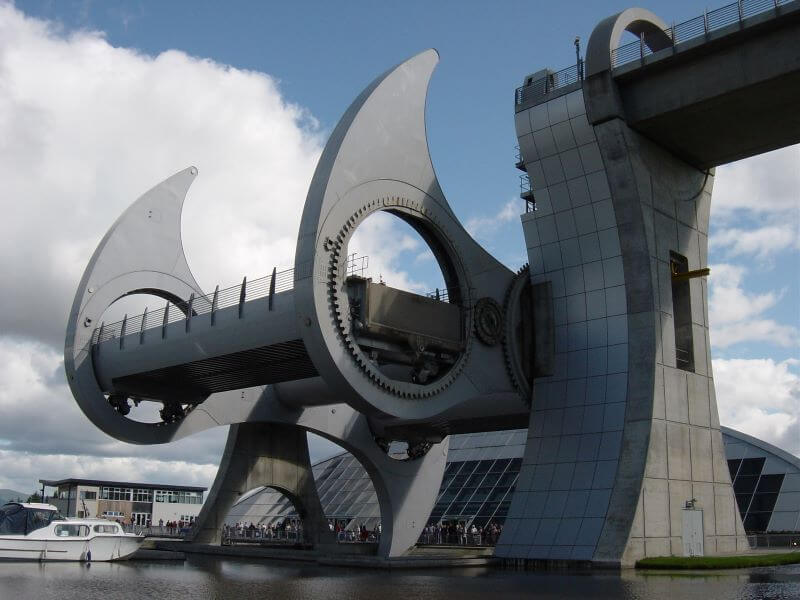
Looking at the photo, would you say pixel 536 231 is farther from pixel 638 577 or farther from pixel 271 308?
pixel 638 577

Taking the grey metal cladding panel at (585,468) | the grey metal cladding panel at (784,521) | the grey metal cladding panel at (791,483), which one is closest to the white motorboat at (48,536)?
the grey metal cladding panel at (585,468)

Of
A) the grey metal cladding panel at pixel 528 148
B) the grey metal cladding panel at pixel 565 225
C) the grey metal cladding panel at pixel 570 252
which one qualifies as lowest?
the grey metal cladding panel at pixel 570 252

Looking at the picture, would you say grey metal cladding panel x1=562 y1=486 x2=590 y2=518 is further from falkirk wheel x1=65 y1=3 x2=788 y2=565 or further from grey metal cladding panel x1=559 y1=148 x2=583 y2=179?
grey metal cladding panel x1=559 y1=148 x2=583 y2=179

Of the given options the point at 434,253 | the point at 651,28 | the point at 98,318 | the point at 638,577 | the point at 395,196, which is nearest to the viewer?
the point at 638,577

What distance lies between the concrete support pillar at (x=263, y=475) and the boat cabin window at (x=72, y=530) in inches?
480

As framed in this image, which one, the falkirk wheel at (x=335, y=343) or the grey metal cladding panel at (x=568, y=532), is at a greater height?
the falkirk wheel at (x=335, y=343)

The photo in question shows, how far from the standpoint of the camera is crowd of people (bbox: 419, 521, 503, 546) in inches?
1780

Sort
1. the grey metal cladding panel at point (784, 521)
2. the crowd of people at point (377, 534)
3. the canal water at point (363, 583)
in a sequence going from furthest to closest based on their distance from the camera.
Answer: the crowd of people at point (377, 534)
the grey metal cladding panel at point (784, 521)
the canal water at point (363, 583)

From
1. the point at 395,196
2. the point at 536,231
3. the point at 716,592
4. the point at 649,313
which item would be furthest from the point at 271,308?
the point at 716,592

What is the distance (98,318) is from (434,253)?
15899 millimetres

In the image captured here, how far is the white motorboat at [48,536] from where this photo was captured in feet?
97.5

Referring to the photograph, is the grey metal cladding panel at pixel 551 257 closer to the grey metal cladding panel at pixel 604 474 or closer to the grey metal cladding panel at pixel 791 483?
the grey metal cladding panel at pixel 604 474

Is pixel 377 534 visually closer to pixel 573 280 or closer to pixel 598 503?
pixel 598 503

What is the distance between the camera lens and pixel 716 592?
20.1 m
